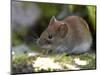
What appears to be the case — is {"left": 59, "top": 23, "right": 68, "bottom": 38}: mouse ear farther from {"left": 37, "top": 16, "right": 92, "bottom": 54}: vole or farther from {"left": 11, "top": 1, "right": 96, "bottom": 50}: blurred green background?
{"left": 11, "top": 1, "right": 96, "bottom": 50}: blurred green background

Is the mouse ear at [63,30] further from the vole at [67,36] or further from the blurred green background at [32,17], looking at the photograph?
the blurred green background at [32,17]

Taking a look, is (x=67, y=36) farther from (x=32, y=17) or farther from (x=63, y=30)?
(x=32, y=17)

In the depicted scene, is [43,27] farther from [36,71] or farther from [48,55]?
[36,71]

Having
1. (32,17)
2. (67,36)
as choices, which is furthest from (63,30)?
(32,17)

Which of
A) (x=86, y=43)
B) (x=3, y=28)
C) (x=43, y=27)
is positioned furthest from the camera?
(x=86, y=43)

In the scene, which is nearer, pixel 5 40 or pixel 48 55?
pixel 5 40

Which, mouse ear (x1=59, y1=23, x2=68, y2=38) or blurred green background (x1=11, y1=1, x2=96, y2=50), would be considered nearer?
blurred green background (x1=11, y1=1, x2=96, y2=50)

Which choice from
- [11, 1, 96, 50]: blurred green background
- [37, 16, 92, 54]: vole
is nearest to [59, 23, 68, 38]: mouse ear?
[37, 16, 92, 54]: vole

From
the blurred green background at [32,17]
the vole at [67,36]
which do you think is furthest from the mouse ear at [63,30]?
the blurred green background at [32,17]

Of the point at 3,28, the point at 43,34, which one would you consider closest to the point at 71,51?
the point at 43,34
